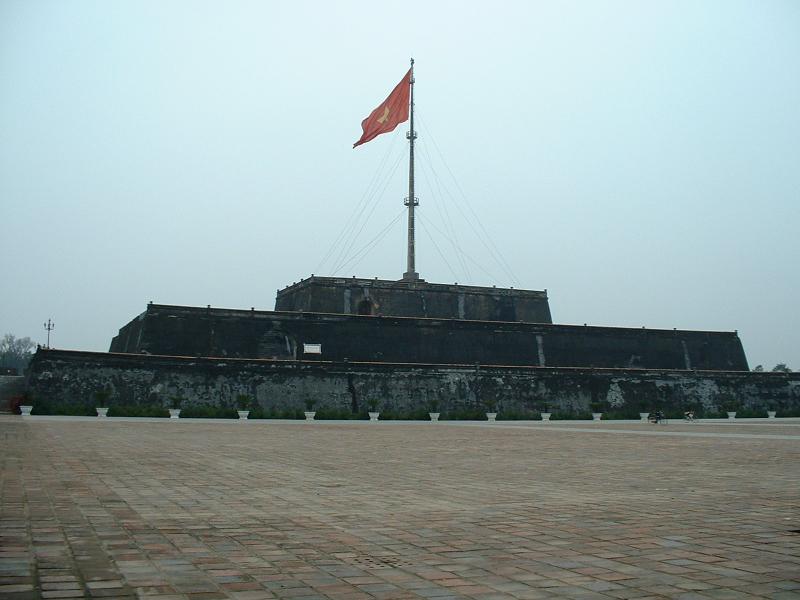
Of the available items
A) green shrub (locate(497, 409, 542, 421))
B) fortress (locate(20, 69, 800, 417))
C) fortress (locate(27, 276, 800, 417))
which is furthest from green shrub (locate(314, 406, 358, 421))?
green shrub (locate(497, 409, 542, 421))

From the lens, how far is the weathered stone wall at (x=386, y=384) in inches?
1006

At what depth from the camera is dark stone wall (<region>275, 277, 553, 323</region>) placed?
35156 millimetres

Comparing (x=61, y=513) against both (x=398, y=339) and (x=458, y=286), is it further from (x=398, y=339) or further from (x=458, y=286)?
(x=458, y=286)

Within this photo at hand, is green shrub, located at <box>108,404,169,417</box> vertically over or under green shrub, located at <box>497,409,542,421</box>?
under

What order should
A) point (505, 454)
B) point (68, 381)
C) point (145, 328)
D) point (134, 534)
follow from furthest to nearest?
1. point (145, 328)
2. point (68, 381)
3. point (505, 454)
4. point (134, 534)

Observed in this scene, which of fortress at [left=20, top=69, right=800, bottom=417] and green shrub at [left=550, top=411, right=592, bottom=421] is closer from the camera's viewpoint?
fortress at [left=20, top=69, right=800, bottom=417]

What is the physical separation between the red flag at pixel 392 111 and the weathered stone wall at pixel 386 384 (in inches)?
600

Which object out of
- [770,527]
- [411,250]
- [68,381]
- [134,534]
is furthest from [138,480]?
[411,250]

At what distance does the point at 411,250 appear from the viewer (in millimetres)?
37531

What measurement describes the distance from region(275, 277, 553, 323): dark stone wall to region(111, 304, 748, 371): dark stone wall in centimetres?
333

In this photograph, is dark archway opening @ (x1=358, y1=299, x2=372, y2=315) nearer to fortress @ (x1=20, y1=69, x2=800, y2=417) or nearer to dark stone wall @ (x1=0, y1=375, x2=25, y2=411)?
fortress @ (x1=20, y1=69, x2=800, y2=417)

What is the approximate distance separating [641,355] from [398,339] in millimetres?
12428

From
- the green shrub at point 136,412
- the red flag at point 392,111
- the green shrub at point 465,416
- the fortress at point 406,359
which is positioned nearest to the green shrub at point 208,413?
the green shrub at point 136,412

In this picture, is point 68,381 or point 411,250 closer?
point 68,381
